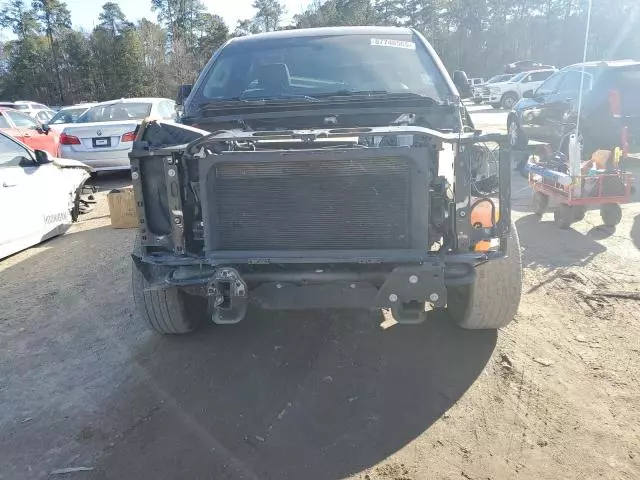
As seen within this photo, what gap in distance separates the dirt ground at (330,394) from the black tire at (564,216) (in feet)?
4.66

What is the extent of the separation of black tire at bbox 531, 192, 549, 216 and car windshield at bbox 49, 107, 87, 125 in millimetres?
11279

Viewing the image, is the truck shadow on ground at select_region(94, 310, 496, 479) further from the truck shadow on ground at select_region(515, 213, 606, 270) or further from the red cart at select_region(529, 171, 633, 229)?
the red cart at select_region(529, 171, 633, 229)

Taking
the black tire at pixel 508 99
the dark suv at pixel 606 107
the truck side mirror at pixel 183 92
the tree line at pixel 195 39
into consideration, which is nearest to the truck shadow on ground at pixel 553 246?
A: the dark suv at pixel 606 107

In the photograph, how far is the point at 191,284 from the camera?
125 inches

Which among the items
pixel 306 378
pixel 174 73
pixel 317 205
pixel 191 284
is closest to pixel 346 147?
pixel 317 205

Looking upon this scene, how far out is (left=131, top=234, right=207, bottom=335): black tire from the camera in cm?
376

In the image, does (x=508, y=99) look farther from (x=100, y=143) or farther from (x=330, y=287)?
(x=330, y=287)

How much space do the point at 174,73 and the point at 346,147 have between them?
4034 centimetres

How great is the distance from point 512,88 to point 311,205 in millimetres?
26749

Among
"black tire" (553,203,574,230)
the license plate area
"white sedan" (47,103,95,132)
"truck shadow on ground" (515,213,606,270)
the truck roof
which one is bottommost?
"truck shadow on ground" (515,213,606,270)

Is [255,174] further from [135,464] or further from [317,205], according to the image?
[135,464]

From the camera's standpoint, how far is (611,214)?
6176mm

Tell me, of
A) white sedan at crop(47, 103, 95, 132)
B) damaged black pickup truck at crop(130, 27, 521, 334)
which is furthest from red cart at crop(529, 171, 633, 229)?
white sedan at crop(47, 103, 95, 132)

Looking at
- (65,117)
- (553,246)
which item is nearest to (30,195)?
(553,246)
